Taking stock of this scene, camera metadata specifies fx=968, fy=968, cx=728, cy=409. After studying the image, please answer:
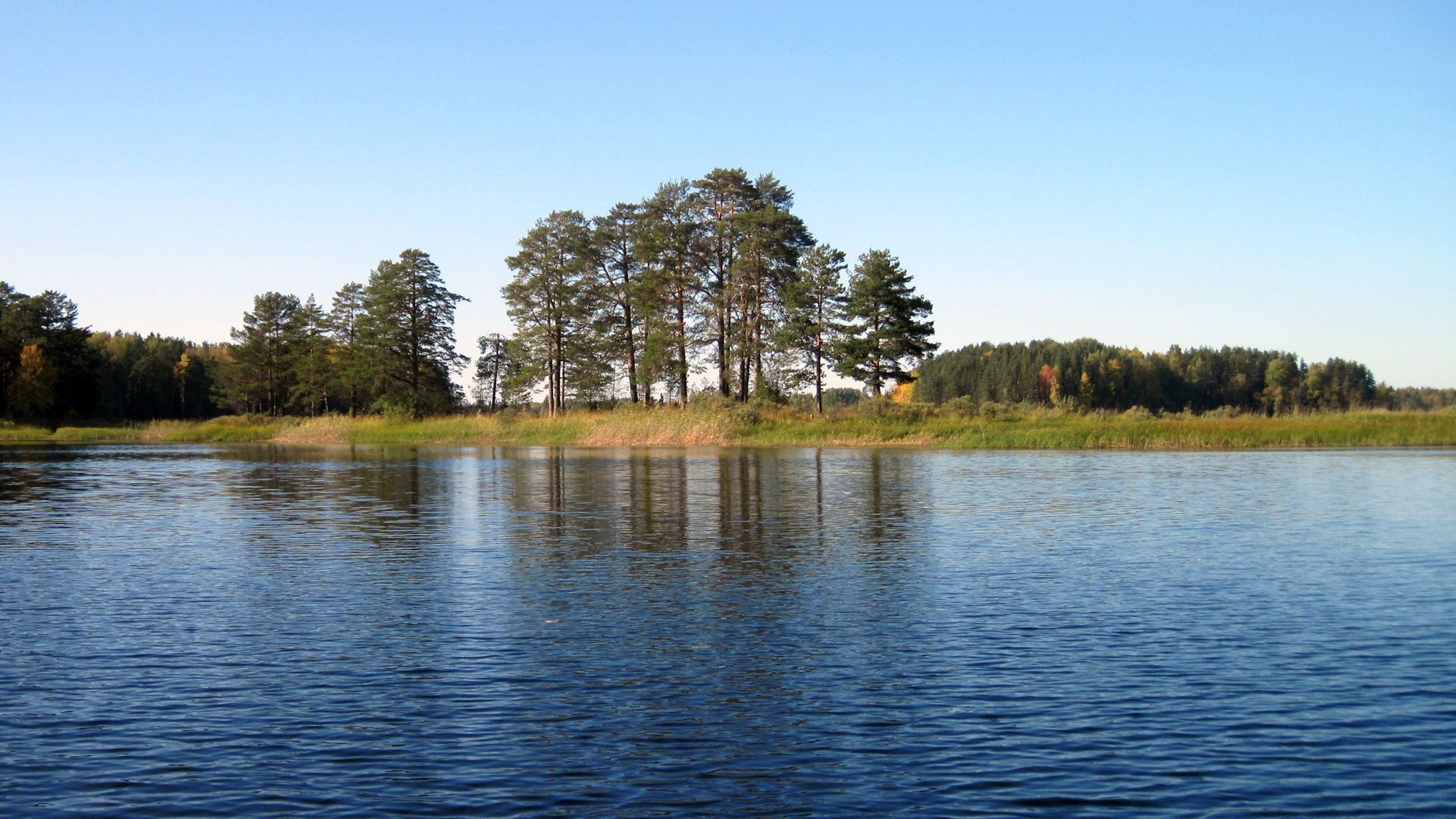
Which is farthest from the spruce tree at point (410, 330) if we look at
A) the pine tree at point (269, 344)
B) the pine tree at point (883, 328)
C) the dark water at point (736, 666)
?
the dark water at point (736, 666)

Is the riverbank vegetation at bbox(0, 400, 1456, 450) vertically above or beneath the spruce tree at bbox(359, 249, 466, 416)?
beneath

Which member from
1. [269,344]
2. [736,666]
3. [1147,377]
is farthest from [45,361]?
[1147,377]

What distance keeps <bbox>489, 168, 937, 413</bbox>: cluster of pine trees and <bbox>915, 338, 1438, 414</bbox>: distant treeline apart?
7330 centimetres

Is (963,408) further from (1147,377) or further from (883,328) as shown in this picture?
(1147,377)

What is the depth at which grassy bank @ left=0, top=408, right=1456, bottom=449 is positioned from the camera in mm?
41875

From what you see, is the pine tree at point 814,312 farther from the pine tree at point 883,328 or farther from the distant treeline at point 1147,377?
the distant treeline at point 1147,377

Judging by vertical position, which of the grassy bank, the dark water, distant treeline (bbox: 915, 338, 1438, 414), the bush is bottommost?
the dark water

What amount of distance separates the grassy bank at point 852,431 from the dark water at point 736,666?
26524mm

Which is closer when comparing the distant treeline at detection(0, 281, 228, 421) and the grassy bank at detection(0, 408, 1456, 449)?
the grassy bank at detection(0, 408, 1456, 449)

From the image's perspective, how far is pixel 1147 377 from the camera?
153 meters

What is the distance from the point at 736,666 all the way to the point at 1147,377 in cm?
15968

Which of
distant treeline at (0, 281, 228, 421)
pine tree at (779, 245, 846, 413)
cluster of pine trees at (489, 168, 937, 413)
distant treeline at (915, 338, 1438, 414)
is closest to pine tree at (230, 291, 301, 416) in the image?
distant treeline at (0, 281, 228, 421)

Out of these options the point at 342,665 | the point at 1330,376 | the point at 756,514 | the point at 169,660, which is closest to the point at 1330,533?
the point at 756,514

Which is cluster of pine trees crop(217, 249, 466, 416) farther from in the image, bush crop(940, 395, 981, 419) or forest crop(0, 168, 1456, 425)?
bush crop(940, 395, 981, 419)
